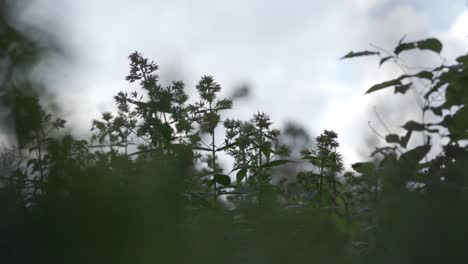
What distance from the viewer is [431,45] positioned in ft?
6.40

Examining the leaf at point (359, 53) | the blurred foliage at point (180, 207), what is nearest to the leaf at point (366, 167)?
the blurred foliage at point (180, 207)

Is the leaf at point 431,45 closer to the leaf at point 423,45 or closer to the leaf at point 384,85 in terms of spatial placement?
the leaf at point 423,45

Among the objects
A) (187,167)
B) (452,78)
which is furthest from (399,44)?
(187,167)

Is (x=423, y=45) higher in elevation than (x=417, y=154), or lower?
higher

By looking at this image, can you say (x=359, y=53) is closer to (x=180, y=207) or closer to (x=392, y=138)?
(x=392, y=138)

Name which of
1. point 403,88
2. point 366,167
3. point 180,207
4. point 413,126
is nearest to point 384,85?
point 403,88

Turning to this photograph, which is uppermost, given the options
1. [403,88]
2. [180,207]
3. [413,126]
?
[403,88]

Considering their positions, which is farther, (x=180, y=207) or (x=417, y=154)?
(x=417, y=154)

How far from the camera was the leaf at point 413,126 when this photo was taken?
1968 mm

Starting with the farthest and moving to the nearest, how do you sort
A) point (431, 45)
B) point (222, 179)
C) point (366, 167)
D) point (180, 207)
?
point (222, 179) < point (366, 167) < point (431, 45) < point (180, 207)

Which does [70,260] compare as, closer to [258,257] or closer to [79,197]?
[79,197]

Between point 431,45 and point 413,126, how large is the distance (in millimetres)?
294

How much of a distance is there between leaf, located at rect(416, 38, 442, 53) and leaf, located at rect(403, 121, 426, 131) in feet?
0.87

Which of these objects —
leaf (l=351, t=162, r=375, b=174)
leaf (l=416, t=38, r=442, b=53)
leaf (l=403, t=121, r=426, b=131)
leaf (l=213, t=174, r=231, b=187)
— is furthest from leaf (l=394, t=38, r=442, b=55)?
leaf (l=213, t=174, r=231, b=187)
